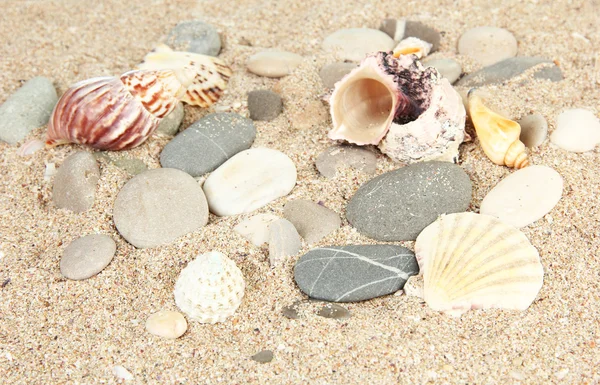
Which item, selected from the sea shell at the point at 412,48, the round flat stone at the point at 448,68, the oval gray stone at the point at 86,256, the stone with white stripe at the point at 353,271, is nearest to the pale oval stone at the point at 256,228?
the stone with white stripe at the point at 353,271

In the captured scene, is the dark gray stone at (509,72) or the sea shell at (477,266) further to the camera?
the dark gray stone at (509,72)

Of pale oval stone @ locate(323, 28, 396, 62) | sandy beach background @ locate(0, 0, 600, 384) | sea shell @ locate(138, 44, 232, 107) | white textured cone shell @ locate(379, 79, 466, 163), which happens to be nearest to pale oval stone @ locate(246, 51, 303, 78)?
sandy beach background @ locate(0, 0, 600, 384)

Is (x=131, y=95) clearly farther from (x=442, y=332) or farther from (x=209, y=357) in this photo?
(x=442, y=332)

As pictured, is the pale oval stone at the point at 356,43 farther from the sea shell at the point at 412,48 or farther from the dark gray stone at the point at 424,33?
the sea shell at the point at 412,48

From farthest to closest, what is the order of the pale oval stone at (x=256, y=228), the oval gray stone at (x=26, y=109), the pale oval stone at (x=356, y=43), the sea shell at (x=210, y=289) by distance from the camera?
1. the pale oval stone at (x=356, y=43)
2. the oval gray stone at (x=26, y=109)
3. the pale oval stone at (x=256, y=228)
4. the sea shell at (x=210, y=289)

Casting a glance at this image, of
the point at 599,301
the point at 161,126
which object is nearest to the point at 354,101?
the point at 161,126

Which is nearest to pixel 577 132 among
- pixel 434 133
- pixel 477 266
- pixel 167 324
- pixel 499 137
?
pixel 499 137
